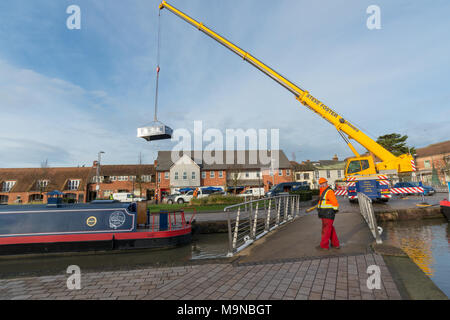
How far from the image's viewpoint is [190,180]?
4275 centimetres

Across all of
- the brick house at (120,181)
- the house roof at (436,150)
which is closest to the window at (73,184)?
the brick house at (120,181)

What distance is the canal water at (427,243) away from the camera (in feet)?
16.6

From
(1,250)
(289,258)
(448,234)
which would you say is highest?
(289,258)

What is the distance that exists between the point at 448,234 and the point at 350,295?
8670mm

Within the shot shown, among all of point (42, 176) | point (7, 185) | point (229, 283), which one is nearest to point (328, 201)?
point (229, 283)

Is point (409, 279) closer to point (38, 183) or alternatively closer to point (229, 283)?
point (229, 283)

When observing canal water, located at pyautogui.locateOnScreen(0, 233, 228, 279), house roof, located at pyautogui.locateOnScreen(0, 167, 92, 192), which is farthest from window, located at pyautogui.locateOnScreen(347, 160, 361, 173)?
house roof, located at pyautogui.locateOnScreen(0, 167, 92, 192)

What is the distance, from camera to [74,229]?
30.7ft

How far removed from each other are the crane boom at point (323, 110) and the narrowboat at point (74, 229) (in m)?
11.3

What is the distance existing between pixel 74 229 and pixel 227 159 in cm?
3818

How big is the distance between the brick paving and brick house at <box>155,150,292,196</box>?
3565 centimetres

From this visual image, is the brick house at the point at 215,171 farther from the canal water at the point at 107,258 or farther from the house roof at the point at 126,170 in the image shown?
the canal water at the point at 107,258

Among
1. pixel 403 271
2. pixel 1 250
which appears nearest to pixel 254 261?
pixel 403 271
